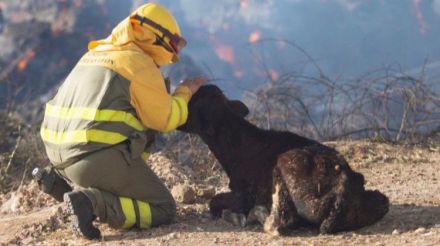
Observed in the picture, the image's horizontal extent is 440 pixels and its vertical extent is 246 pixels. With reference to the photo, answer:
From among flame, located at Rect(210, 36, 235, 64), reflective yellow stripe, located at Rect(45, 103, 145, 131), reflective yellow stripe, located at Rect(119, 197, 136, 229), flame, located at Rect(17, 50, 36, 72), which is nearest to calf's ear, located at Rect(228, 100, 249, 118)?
reflective yellow stripe, located at Rect(45, 103, 145, 131)

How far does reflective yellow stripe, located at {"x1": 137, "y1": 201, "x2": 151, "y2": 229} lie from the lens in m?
5.14

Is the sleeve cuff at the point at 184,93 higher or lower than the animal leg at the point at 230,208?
higher

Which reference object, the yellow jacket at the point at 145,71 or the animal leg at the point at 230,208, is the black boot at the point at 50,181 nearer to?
the yellow jacket at the point at 145,71

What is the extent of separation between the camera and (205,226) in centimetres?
516

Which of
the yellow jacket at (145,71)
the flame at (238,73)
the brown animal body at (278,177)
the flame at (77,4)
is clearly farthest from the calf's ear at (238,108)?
the flame at (77,4)

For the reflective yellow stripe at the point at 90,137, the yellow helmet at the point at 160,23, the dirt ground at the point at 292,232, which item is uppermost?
the yellow helmet at the point at 160,23

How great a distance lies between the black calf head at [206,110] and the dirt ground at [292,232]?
2.24 ft

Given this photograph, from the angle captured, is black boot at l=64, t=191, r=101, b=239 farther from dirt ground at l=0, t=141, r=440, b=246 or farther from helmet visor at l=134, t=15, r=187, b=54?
helmet visor at l=134, t=15, r=187, b=54

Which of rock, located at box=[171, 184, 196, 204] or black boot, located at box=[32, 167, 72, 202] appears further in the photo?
rock, located at box=[171, 184, 196, 204]

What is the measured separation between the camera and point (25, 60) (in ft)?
51.0

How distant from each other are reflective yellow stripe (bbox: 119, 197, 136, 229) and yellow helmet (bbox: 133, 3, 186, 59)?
1.11 metres

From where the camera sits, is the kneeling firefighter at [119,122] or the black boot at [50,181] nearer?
the kneeling firefighter at [119,122]

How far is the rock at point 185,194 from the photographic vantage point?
19.2ft

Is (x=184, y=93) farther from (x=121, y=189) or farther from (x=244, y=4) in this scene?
(x=244, y=4)
